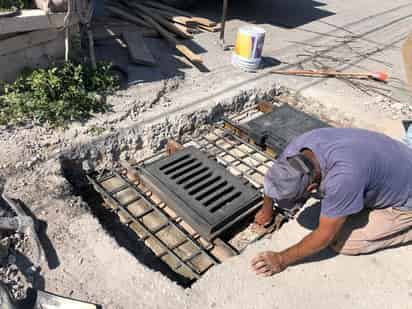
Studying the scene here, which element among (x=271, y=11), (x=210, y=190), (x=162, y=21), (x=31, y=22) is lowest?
(x=210, y=190)

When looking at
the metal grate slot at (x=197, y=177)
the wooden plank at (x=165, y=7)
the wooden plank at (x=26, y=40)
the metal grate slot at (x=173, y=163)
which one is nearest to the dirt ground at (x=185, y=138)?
the metal grate slot at (x=173, y=163)

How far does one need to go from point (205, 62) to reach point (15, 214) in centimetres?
366

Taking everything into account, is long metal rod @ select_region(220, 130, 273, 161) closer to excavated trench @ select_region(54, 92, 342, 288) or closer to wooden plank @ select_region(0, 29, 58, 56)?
excavated trench @ select_region(54, 92, 342, 288)

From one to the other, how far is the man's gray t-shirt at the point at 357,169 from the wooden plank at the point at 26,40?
3100 millimetres

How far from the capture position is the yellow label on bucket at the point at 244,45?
534cm

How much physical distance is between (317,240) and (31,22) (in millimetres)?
3522

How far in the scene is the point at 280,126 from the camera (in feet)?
14.2

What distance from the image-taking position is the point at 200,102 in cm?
453

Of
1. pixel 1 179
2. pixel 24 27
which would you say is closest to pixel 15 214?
pixel 1 179

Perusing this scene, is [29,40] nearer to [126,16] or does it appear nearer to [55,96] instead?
[55,96]

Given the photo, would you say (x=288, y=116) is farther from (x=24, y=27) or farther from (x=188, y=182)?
(x=24, y=27)

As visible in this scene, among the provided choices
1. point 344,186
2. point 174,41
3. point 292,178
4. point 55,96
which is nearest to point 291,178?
point 292,178

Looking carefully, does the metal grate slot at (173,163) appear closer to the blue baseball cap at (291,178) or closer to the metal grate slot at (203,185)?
the metal grate slot at (203,185)

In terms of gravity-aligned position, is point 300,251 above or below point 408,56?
above
